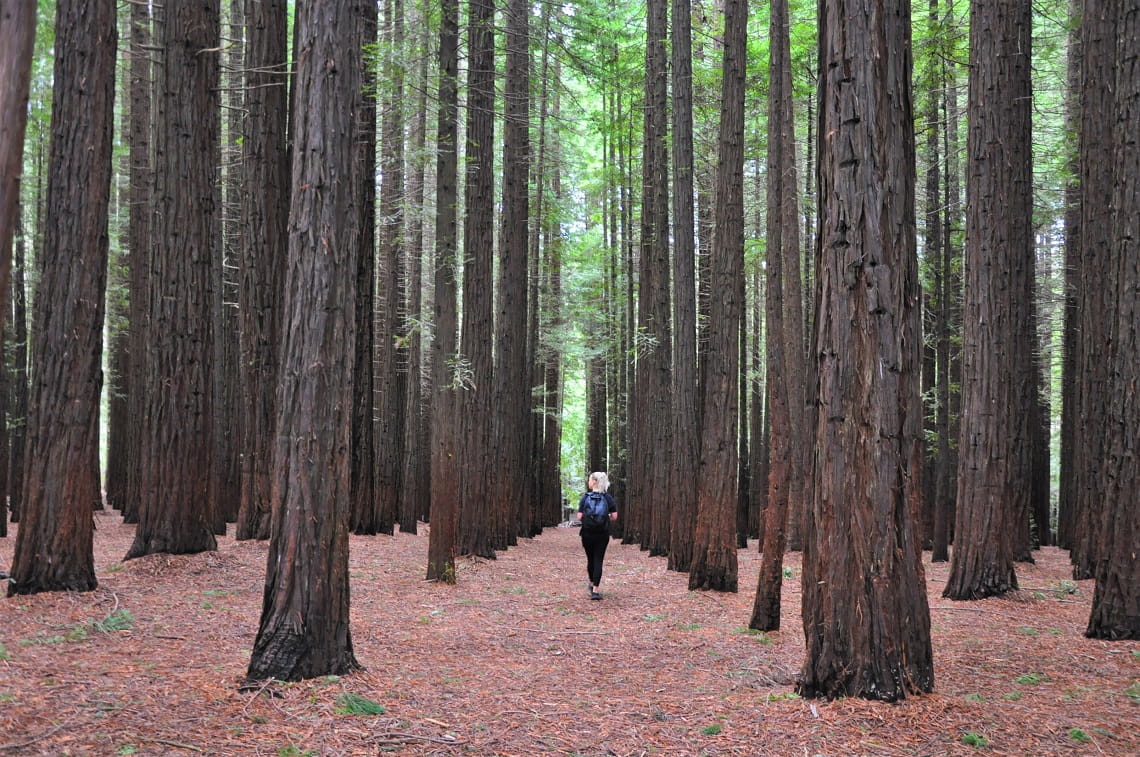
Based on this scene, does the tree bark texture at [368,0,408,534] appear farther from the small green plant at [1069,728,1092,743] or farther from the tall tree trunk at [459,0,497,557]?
the small green plant at [1069,728,1092,743]

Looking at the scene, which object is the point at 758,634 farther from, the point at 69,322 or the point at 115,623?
the point at 69,322

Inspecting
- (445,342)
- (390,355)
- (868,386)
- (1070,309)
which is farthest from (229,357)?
(1070,309)

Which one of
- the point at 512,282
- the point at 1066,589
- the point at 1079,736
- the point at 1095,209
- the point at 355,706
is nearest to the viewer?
the point at 1079,736

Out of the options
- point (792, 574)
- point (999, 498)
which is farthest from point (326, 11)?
point (792, 574)

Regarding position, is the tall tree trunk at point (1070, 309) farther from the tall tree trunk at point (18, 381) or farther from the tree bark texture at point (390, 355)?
the tall tree trunk at point (18, 381)

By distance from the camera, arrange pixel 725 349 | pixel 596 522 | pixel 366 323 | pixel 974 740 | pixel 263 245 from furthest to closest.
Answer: pixel 366 323, pixel 263 245, pixel 725 349, pixel 596 522, pixel 974 740

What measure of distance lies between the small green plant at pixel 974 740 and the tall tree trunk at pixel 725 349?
637cm

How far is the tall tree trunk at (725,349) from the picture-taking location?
1088 centimetres

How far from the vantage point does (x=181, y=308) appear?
9844 mm

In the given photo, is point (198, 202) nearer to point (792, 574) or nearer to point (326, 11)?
point (326, 11)

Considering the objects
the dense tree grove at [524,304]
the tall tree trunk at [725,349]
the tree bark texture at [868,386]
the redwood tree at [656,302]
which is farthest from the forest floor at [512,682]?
the redwood tree at [656,302]

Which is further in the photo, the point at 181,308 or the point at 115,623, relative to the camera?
the point at 181,308

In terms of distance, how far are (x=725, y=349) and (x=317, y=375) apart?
6.71 m

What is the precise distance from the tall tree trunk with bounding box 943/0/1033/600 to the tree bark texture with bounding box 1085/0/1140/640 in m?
2.32
